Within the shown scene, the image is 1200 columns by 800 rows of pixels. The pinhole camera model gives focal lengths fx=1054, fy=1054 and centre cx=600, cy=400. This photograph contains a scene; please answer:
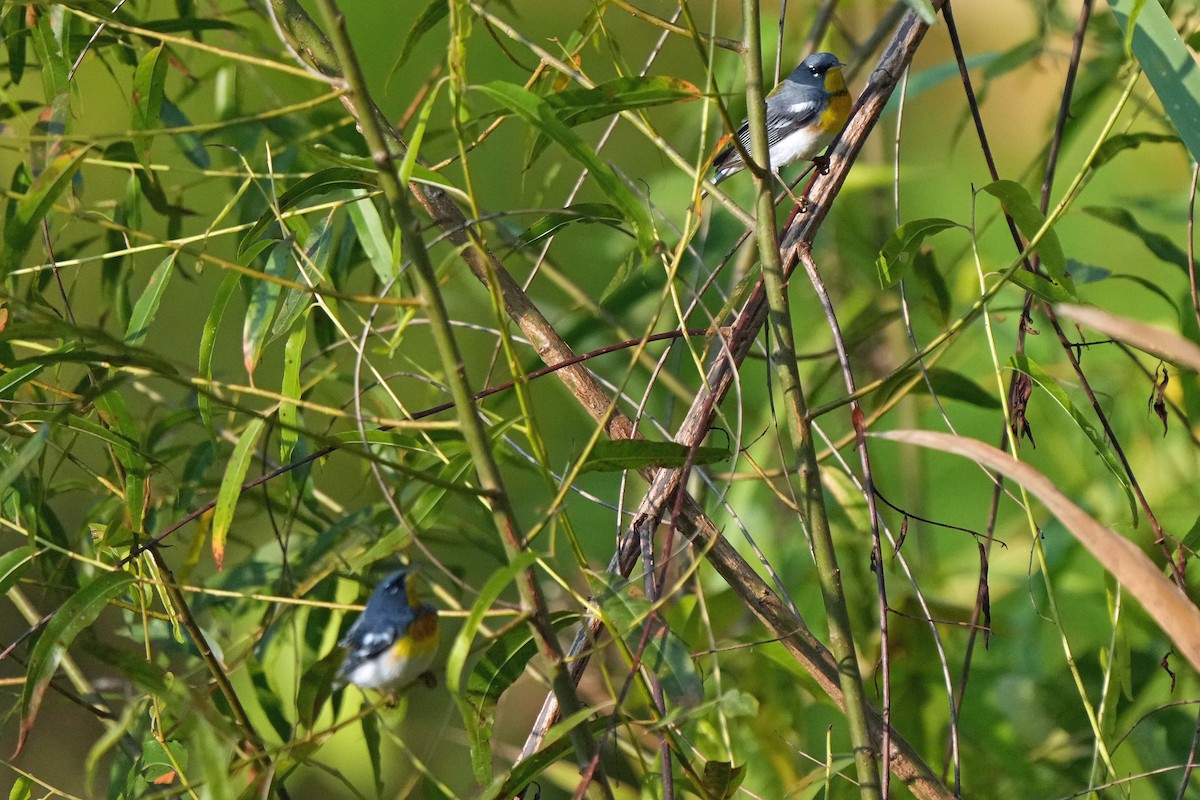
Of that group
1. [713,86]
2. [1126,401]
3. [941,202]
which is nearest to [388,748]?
[1126,401]

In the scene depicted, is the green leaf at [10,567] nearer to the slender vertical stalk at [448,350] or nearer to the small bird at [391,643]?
the small bird at [391,643]

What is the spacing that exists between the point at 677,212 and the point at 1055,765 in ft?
2.64

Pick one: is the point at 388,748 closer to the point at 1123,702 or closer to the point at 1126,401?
the point at 1123,702

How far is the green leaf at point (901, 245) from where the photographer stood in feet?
2.10

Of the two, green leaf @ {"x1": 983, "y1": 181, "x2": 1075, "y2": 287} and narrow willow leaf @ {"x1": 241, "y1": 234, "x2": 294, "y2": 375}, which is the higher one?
green leaf @ {"x1": 983, "y1": 181, "x2": 1075, "y2": 287}

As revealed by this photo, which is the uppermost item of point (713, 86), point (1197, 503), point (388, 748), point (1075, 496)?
point (713, 86)

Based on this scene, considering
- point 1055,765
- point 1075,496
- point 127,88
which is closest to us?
point 1055,765

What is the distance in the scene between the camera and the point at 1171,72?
0.60 metres

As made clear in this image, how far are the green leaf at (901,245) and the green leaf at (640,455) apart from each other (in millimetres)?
178

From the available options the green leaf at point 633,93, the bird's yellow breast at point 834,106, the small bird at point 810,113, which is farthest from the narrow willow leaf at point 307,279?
the bird's yellow breast at point 834,106

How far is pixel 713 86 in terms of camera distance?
458mm

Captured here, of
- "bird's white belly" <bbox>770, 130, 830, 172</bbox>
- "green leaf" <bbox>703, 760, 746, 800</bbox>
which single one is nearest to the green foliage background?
"green leaf" <bbox>703, 760, 746, 800</bbox>

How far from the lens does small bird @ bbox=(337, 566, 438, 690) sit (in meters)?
0.91

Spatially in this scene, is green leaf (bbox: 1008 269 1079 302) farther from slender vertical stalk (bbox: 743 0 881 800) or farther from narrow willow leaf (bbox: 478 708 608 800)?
narrow willow leaf (bbox: 478 708 608 800)
